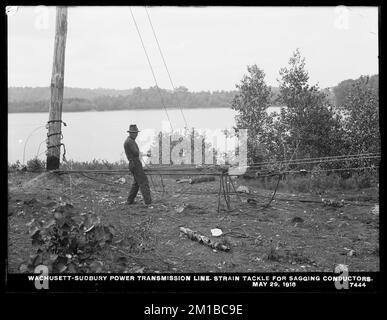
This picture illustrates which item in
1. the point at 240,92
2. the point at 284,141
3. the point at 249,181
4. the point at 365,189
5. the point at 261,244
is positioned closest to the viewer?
the point at 261,244

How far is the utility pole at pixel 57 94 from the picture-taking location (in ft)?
24.9

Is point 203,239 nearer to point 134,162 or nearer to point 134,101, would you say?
point 134,162

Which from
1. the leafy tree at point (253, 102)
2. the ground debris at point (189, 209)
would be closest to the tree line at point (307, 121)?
the leafy tree at point (253, 102)

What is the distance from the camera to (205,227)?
6336 mm

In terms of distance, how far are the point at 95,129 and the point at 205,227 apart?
3536 mm

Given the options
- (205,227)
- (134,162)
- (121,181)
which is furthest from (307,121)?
(205,227)

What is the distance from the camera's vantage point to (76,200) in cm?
698

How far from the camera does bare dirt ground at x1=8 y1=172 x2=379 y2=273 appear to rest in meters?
4.83

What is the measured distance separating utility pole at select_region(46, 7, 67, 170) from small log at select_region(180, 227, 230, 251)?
10.1ft

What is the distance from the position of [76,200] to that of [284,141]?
7728 mm
